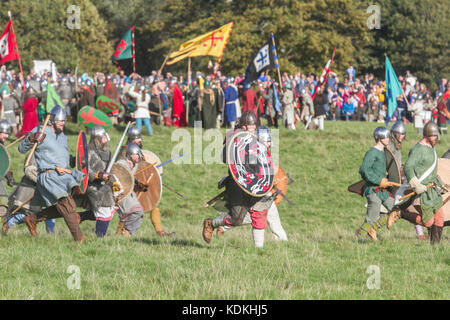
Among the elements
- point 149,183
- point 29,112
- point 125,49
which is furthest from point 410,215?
point 125,49

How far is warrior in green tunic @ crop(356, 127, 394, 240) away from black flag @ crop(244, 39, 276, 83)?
36.2ft

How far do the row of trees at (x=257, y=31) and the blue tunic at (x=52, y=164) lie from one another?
28.1 m

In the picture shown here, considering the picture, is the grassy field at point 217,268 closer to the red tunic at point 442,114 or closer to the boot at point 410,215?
the boot at point 410,215

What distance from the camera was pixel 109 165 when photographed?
11.1 meters

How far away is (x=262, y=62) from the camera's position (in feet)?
72.3

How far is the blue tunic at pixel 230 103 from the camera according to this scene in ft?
78.8

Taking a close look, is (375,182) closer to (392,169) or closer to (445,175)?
(392,169)

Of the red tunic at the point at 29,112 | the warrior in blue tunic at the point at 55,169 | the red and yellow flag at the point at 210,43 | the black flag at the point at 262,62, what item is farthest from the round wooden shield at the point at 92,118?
the red tunic at the point at 29,112

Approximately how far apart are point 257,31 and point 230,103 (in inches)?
803
